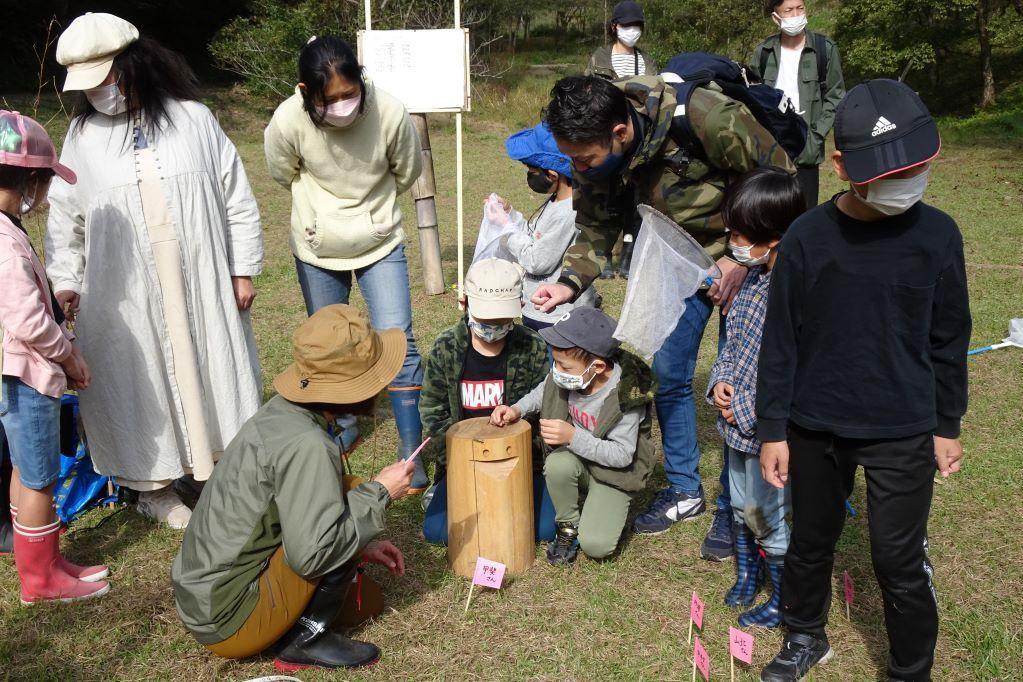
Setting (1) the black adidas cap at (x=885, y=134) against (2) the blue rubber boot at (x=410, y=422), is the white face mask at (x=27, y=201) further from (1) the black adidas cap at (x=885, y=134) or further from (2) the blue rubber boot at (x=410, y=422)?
(1) the black adidas cap at (x=885, y=134)

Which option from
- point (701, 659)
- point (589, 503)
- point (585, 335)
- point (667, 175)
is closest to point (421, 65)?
point (667, 175)

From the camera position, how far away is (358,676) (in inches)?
113

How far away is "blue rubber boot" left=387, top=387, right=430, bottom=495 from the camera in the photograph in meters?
4.09

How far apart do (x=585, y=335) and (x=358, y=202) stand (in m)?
1.34

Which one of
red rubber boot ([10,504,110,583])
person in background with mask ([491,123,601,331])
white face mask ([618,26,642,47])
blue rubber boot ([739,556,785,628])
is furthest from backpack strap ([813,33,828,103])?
red rubber boot ([10,504,110,583])

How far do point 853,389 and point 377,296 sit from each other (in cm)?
231

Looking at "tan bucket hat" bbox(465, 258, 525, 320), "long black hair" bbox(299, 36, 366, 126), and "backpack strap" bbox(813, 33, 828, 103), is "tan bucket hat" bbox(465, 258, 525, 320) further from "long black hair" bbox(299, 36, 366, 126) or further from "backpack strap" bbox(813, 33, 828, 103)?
"backpack strap" bbox(813, 33, 828, 103)

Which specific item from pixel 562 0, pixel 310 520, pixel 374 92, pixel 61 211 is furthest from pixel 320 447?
pixel 562 0

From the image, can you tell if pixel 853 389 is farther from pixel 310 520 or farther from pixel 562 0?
pixel 562 0

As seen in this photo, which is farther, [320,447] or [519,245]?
[519,245]

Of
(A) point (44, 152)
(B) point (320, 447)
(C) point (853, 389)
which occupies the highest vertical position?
(A) point (44, 152)

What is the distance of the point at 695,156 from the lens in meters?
3.23

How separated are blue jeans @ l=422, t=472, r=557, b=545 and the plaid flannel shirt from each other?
93 centimetres

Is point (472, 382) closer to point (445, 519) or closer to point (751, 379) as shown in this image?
point (445, 519)
